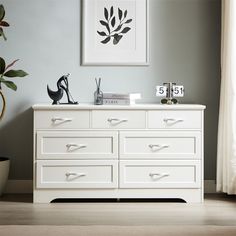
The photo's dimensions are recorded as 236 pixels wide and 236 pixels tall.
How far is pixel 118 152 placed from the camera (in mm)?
3977

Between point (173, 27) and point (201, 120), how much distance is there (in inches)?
36.4

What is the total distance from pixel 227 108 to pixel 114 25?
3.89ft

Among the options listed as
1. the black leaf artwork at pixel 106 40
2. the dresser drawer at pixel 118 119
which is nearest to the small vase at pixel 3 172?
the dresser drawer at pixel 118 119

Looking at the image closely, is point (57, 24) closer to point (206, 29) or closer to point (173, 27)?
point (173, 27)

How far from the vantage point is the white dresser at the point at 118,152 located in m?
3.95

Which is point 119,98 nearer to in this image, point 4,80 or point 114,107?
point 114,107

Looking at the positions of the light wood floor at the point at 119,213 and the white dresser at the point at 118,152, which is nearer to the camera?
the light wood floor at the point at 119,213

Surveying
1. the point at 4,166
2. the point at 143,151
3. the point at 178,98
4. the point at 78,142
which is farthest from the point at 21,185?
the point at 178,98

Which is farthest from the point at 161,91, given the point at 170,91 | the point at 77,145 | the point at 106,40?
the point at 77,145

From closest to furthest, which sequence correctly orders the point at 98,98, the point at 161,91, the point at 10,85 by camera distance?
the point at 10,85
the point at 98,98
the point at 161,91

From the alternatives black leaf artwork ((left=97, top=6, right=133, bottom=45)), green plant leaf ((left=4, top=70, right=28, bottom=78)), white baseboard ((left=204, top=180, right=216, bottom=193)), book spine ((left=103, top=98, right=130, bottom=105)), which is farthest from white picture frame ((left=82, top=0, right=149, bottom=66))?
white baseboard ((left=204, top=180, right=216, bottom=193))

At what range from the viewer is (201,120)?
13.1 ft

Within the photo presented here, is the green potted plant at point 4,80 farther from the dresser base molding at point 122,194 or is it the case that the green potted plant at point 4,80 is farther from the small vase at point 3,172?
the dresser base molding at point 122,194

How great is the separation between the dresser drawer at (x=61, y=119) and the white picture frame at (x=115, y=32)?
627 millimetres
